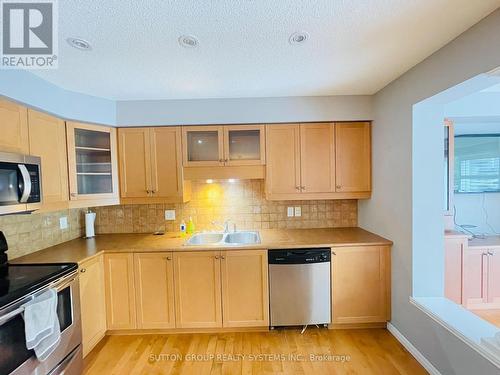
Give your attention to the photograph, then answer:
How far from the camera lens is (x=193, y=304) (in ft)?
7.86

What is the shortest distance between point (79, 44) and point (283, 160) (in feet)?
6.44

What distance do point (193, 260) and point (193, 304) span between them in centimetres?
44

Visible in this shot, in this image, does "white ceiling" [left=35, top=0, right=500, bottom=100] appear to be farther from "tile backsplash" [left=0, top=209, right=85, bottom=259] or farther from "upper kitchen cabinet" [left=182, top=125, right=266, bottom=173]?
"tile backsplash" [left=0, top=209, right=85, bottom=259]

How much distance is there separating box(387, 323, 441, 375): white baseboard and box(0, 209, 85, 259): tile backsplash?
3495mm

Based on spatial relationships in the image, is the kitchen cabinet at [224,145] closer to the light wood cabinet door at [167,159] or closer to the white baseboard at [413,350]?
the light wood cabinet door at [167,159]

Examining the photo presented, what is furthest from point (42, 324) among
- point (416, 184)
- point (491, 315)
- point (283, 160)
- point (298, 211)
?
point (491, 315)

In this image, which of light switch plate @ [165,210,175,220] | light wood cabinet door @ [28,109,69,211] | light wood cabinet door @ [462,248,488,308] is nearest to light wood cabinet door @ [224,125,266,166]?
light switch plate @ [165,210,175,220]

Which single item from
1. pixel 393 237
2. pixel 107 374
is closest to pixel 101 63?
pixel 107 374

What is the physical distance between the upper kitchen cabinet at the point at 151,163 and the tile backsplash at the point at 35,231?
679mm

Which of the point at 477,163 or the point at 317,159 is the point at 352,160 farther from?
the point at 477,163

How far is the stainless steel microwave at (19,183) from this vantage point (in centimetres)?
156

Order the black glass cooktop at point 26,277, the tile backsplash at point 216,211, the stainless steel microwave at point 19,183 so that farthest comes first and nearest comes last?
the tile backsplash at point 216,211 → the stainless steel microwave at point 19,183 → the black glass cooktop at point 26,277

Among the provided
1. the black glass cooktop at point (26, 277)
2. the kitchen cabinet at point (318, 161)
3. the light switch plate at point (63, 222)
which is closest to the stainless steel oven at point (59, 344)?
the black glass cooktop at point (26, 277)

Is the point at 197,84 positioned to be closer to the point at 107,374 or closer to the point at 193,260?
the point at 193,260
